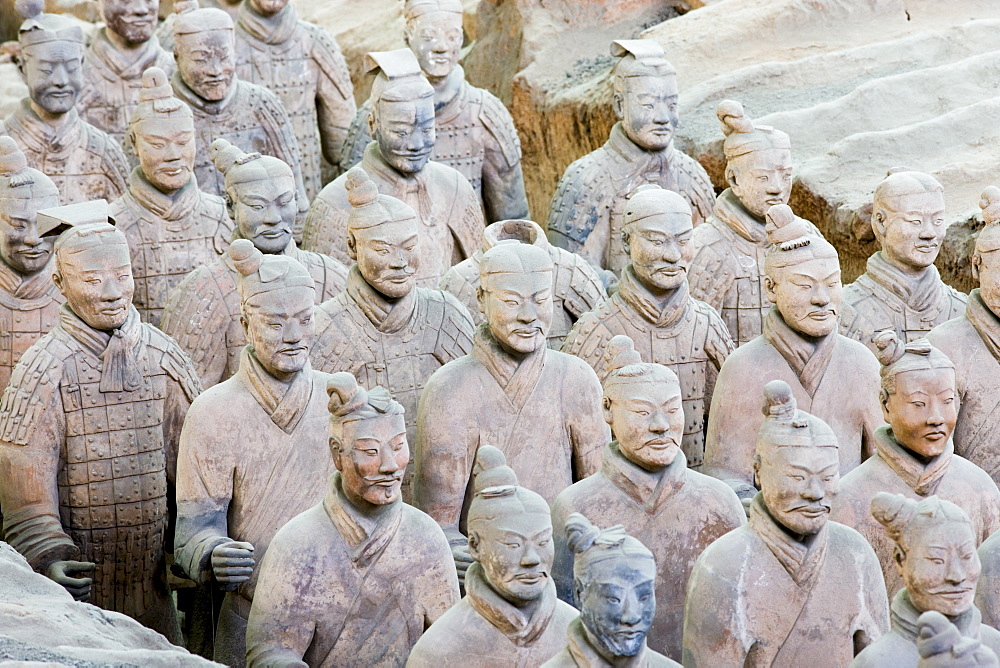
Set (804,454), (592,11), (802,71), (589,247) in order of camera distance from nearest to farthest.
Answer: (804,454), (589,247), (802,71), (592,11)

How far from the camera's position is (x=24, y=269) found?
291 inches

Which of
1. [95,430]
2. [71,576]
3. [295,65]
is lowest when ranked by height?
[71,576]

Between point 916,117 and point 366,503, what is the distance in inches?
212

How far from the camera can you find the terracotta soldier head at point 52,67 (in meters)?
8.81

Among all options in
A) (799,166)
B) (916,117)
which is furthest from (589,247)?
(916,117)

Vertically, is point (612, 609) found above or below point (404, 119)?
below

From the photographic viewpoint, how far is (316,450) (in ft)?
20.7

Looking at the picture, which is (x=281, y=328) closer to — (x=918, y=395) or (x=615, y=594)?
(x=615, y=594)

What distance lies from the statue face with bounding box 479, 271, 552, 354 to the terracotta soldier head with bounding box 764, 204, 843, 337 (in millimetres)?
847

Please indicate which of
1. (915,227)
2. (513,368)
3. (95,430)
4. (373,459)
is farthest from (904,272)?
(95,430)

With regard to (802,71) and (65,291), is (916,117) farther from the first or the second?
(65,291)

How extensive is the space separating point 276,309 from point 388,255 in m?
0.68

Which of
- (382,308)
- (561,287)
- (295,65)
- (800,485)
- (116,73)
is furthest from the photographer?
(295,65)

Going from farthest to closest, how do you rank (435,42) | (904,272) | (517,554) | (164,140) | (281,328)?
(435,42) < (164,140) < (904,272) < (281,328) < (517,554)
